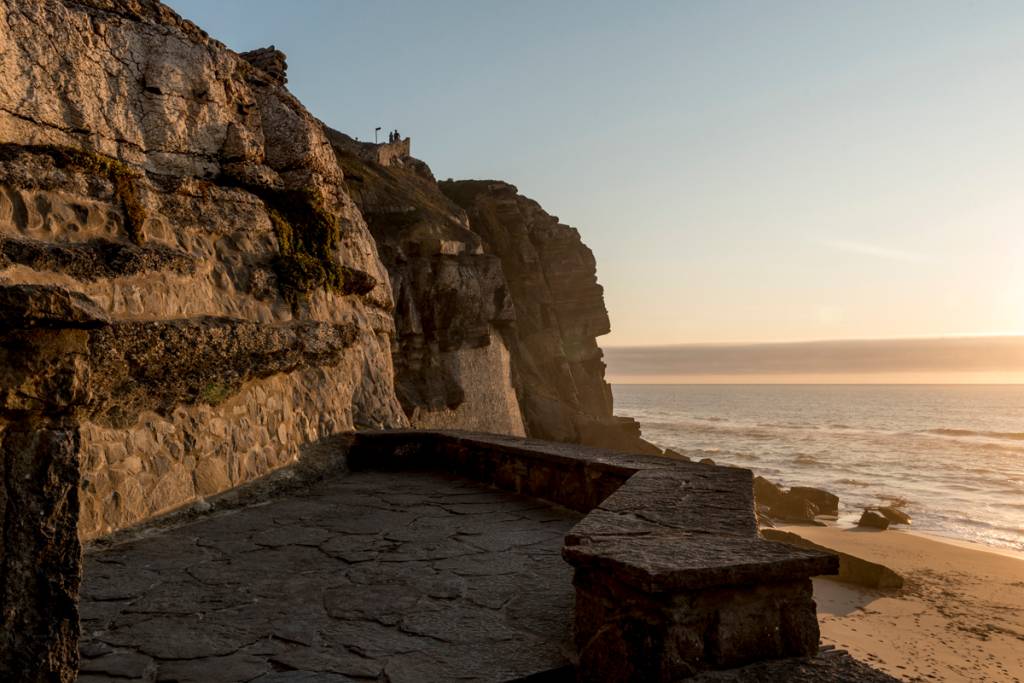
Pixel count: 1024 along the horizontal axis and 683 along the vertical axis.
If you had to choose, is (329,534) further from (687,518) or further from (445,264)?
(445,264)

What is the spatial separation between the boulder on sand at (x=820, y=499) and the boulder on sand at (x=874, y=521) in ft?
8.92

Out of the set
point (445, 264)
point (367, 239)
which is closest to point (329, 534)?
point (367, 239)

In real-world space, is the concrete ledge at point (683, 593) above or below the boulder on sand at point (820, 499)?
above

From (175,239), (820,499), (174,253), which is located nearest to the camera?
(174,253)

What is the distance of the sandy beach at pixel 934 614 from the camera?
38.8 ft

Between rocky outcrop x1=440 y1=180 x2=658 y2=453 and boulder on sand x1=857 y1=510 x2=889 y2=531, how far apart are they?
55.9 ft

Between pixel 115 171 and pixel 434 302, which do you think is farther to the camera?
pixel 434 302

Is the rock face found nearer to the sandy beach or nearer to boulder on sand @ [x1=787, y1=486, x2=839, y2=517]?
the sandy beach

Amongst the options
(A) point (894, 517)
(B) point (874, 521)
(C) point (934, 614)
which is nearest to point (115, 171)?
(C) point (934, 614)

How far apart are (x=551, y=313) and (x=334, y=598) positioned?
42.0m

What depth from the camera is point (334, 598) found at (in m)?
3.38

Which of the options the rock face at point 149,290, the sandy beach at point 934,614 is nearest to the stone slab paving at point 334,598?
the rock face at point 149,290

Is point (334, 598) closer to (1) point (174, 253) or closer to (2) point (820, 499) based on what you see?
(1) point (174, 253)

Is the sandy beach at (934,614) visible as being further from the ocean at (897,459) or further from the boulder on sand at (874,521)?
the ocean at (897,459)
